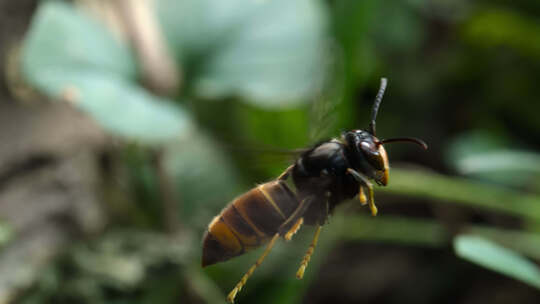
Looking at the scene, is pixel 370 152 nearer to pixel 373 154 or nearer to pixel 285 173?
pixel 373 154

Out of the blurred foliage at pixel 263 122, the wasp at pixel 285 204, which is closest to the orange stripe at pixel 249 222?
the wasp at pixel 285 204

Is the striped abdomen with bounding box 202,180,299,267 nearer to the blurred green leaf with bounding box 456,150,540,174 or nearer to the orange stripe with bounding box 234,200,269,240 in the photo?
the orange stripe with bounding box 234,200,269,240

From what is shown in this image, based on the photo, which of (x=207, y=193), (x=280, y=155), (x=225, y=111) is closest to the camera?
(x=280, y=155)

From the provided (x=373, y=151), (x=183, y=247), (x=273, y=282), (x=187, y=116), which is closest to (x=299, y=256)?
(x=273, y=282)

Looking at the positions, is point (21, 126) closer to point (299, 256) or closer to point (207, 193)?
point (207, 193)

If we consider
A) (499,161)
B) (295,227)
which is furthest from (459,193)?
(295,227)
